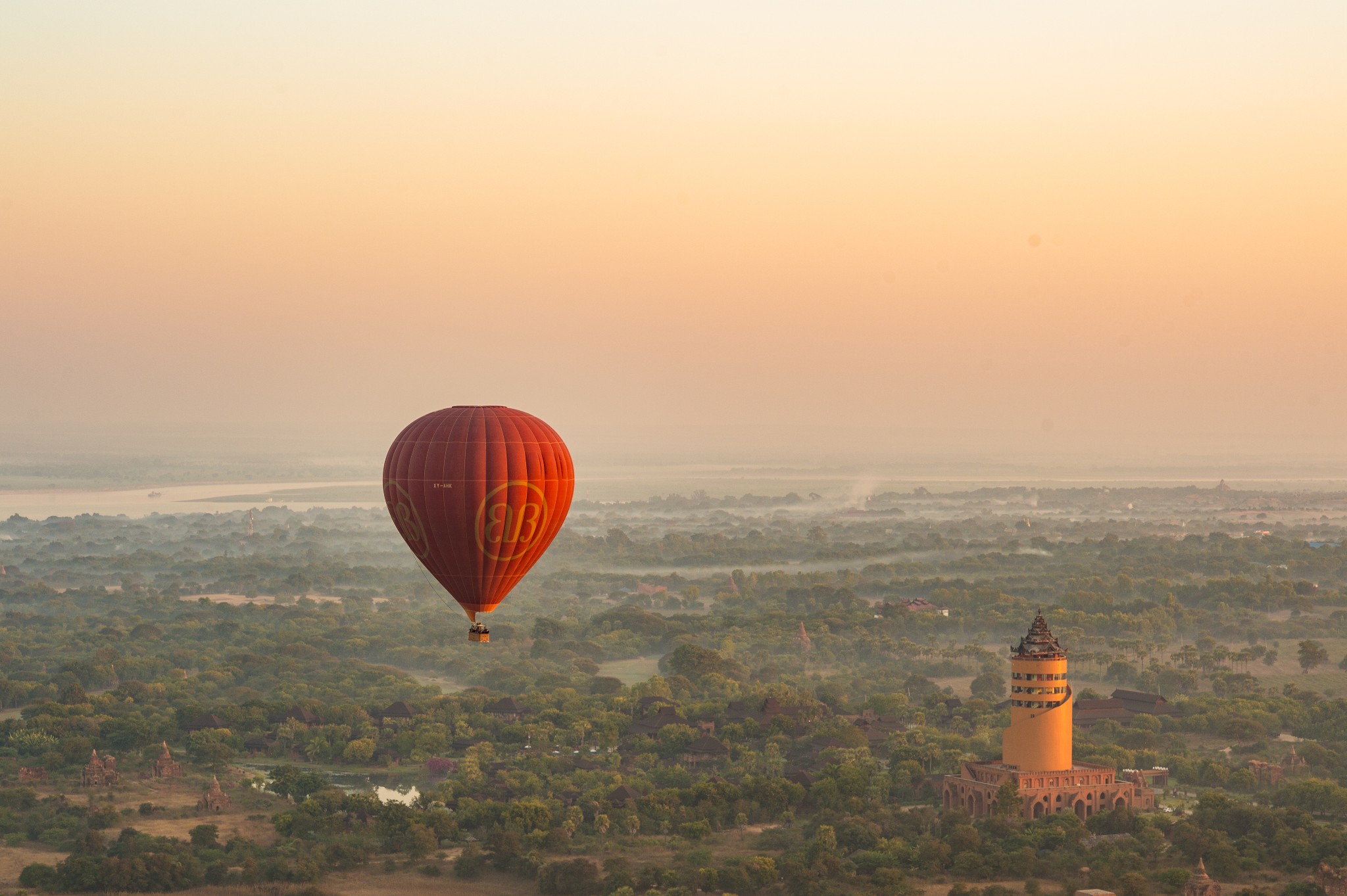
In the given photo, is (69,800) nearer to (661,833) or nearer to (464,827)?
(464,827)

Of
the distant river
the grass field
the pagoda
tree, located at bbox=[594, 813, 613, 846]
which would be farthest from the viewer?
the grass field

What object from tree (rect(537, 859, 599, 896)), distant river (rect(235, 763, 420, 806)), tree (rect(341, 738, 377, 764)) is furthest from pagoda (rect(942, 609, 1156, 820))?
tree (rect(341, 738, 377, 764))

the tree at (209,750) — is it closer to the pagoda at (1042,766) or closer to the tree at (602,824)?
the tree at (602,824)

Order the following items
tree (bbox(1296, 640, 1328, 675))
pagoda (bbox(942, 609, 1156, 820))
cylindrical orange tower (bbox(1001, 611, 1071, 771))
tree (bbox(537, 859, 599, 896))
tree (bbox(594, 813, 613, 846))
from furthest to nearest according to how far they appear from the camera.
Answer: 1. tree (bbox(1296, 640, 1328, 675))
2. cylindrical orange tower (bbox(1001, 611, 1071, 771))
3. pagoda (bbox(942, 609, 1156, 820))
4. tree (bbox(594, 813, 613, 846))
5. tree (bbox(537, 859, 599, 896))

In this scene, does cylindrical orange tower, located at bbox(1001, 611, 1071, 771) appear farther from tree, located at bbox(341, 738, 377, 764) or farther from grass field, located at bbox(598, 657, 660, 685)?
grass field, located at bbox(598, 657, 660, 685)

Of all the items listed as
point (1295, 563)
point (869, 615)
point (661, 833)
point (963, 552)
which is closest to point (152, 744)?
Result: point (661, 833)

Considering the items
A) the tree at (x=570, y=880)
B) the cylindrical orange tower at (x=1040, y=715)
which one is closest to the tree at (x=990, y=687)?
the cylindrical orange tower at (x=1040, y=715)

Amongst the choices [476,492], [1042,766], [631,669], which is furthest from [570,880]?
[631,669]
